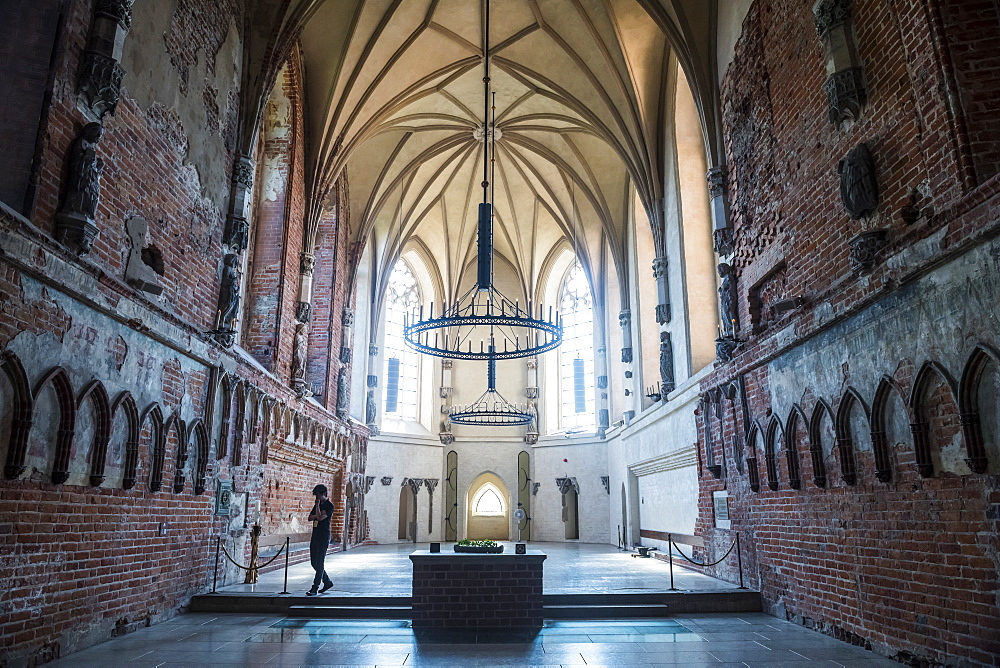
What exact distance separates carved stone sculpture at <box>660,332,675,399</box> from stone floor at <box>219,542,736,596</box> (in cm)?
392

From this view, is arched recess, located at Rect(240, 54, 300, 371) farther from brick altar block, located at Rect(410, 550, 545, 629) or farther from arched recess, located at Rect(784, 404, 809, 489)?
arched recess, located at Rect(784, 404, 809, 489)

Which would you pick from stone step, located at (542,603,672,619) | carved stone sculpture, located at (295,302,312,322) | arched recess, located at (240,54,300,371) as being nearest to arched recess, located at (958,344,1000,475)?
stone step, located at (542,603,672,619)

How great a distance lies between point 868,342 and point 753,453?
3.72 m

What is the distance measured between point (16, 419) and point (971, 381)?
26.9 ft

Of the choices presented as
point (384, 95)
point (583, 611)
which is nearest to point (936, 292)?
point (583, 611)

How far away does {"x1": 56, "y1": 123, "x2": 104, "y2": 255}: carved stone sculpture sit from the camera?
22.2ft

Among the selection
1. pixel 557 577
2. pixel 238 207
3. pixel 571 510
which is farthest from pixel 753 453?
pixel 571 510

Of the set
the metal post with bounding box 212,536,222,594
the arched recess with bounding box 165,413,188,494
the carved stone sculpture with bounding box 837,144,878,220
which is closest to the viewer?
the carved stone sculpture with bounding box 837,144,878,220

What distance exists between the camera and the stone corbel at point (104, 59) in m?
7.10

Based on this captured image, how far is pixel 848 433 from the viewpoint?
7.60 metres

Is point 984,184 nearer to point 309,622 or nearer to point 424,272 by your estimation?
point 309,622

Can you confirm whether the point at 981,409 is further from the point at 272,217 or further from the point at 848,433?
the point at 272,217

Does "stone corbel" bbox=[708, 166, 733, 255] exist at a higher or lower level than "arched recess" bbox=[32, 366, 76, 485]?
higher

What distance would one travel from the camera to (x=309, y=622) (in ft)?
28.9
